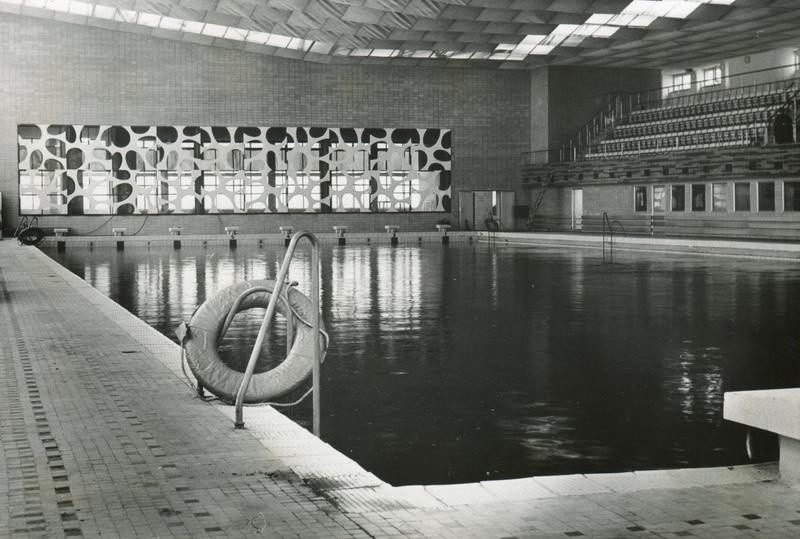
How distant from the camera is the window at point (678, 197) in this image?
3719 centimetres

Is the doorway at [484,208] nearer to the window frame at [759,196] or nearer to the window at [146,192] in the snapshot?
the window at [146,192]

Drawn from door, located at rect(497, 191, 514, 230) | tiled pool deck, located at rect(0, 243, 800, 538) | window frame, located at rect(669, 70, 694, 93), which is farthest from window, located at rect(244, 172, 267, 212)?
tiled pool deck, located at rect(0, 243, 800, 538)

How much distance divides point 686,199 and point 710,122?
112 inches

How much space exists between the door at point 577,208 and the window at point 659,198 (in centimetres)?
472

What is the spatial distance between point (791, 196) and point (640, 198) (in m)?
8.01

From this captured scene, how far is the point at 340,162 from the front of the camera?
43.2m

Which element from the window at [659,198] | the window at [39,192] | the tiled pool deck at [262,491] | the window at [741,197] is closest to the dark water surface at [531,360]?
the tiled pool deck at [262,491]

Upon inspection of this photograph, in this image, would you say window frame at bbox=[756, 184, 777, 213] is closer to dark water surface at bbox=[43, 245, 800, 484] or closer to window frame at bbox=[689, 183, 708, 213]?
window frame at bbox=[689, 183, 708, 213]

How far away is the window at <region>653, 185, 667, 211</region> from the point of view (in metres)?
38.1

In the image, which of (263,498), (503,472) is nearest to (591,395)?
(503,472)

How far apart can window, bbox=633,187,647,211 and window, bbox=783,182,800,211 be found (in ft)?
24.3

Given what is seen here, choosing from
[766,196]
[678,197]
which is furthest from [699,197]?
[766,196]

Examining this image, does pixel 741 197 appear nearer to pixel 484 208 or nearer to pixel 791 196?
pixel 791 196

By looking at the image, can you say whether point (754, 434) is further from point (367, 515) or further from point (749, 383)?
point (367, 515)
